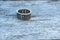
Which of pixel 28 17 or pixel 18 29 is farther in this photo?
pixel 28 17

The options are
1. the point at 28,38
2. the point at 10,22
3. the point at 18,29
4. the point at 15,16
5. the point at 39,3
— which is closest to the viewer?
the point at 28,38

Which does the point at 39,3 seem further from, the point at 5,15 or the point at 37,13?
the point at 5,15

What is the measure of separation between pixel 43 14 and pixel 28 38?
1.72 feet

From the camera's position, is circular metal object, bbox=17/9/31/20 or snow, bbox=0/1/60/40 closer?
snow, bbox=0/1/60/40

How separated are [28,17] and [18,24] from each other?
145 mm

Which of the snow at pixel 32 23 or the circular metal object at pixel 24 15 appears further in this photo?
the circular metal object at pixel 24 15

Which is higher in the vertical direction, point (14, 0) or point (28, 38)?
point (14, 0)

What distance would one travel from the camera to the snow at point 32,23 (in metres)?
1.33

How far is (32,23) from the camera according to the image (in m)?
1.54

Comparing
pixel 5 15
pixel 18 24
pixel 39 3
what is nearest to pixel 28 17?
pixel 18 24

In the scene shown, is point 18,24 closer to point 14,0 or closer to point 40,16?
point 40,16

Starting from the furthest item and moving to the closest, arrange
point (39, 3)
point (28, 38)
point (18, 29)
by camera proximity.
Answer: point (39, 3), point (18, 29), point (28, 38)

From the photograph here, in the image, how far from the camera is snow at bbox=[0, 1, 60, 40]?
4.37ft

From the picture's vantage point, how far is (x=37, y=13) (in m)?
1.76
